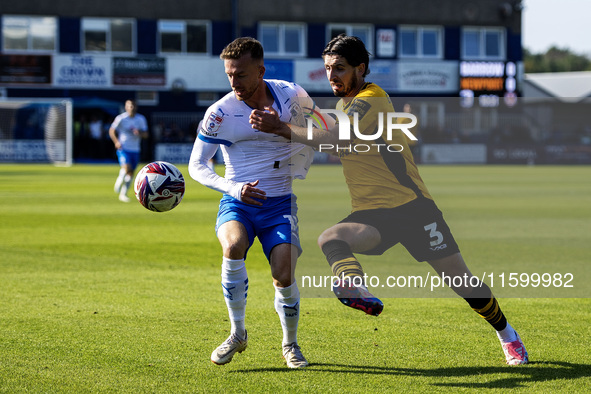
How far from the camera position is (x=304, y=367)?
17.0ft

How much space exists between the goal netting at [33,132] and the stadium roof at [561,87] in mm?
34824

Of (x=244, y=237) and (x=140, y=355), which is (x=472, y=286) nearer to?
(x=244, y=237)

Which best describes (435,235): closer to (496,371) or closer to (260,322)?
(496,371)

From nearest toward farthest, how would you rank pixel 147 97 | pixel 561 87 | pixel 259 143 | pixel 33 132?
pixel 259 143
pixel 33 132
pixel 147 97
pixel 561 87

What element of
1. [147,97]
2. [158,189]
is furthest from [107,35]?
[158,189]

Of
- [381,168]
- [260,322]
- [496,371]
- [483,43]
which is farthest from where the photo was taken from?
[483,43]

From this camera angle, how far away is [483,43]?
47.7 meters

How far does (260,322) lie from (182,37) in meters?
38.5

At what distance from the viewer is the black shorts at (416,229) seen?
5.30m

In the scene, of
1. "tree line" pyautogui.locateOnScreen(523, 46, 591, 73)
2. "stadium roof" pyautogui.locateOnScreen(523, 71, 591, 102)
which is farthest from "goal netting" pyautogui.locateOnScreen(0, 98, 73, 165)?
"tree line" pyautogui.locateOnScreen(523, 46, 591, 73)

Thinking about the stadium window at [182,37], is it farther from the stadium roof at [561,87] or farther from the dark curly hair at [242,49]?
the dark curly hair at [242,49]

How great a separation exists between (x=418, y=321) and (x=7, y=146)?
34339 millimetres

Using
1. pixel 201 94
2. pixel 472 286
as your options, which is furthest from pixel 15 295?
pixel 201 94

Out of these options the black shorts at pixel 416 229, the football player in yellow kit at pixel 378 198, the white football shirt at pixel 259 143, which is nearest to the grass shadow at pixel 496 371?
the football player in yellow kit at pixel 378 198
